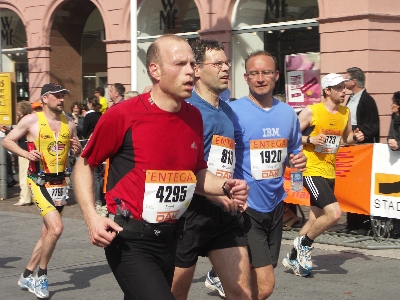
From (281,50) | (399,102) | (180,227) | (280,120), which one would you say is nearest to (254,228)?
(280,120)

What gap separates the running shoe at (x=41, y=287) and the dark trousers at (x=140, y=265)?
3.34m

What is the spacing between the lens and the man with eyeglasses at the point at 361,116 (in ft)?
35.0

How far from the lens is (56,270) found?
8.67m

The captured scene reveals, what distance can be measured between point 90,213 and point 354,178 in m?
6.95

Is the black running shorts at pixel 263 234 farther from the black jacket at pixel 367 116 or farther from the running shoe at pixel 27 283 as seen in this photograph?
the black jacket at pixel 367 116

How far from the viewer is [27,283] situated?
7699mm

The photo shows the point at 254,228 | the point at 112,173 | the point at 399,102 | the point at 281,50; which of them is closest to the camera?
the point at 112,173

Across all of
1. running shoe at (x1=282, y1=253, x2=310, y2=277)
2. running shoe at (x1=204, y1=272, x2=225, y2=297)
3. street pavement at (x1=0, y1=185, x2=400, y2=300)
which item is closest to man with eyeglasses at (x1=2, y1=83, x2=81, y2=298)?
street pavement at (x1=0, y1=185, x2=400, y2=300)

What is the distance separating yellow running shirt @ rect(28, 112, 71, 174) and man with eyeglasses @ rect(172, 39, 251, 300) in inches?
→ 114

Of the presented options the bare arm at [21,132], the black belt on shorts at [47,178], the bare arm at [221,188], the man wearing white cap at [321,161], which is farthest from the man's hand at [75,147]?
the bare arm at [221,188]

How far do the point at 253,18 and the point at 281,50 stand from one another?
1.08 m

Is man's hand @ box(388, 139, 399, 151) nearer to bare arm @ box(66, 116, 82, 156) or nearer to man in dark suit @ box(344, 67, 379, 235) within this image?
man in dark suit @ box(344, 67, 379, 235)

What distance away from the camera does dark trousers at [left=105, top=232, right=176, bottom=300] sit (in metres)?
4.14

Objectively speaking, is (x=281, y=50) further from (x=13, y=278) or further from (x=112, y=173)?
(x=112, y=173)
